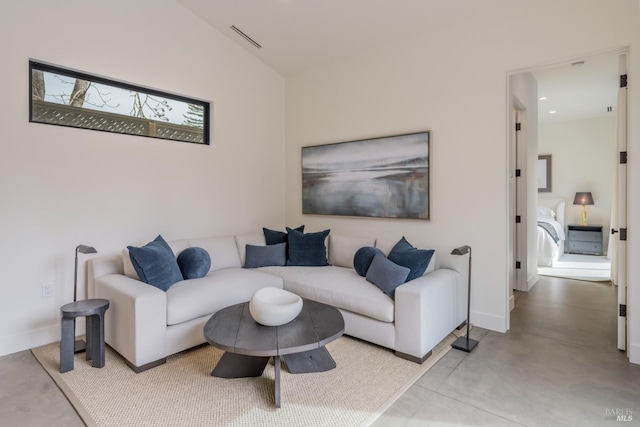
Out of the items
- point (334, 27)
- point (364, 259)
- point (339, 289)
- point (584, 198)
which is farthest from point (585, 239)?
point (334, 27)

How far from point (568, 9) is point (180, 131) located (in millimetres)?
3866

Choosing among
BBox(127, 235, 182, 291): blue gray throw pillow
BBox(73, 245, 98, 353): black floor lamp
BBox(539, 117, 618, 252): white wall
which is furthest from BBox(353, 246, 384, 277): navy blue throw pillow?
BBox(539, 117, 618, 252): white wall

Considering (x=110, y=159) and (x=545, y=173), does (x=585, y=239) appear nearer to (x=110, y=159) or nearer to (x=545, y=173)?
(x=545, y=173)

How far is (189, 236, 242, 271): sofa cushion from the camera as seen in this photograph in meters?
3.70

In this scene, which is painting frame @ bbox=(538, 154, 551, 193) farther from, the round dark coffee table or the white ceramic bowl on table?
the white ceramic bowl on table

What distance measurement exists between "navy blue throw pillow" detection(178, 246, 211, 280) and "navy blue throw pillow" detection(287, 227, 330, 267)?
3.29 ft

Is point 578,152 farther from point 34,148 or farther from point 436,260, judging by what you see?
point 34,148

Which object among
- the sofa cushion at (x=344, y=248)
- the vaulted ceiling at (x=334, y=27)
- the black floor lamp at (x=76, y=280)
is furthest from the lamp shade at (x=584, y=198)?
the black floor lamp at (x=76, y=280)

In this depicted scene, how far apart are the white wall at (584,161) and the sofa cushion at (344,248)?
584 cm

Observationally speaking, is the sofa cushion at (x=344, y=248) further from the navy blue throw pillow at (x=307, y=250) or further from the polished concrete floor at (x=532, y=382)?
the polished concrete floor at (x=532, y=382)

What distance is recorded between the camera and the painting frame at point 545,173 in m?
7.54

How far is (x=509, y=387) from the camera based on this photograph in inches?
89.1

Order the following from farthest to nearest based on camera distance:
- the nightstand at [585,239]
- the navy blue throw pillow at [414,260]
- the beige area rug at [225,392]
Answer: the nightstand at [585,239]
the navy blue throw pillow at [414,260]
the beige area rug at [225,392]

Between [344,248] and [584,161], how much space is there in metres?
6.16
